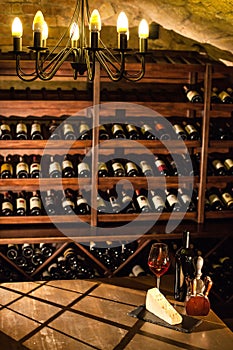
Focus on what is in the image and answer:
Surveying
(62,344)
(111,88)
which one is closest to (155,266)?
(62,344)

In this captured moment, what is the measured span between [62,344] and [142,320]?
421 millimetres

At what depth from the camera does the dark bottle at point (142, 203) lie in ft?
14.0

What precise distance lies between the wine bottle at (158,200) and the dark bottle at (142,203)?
0.05 metres

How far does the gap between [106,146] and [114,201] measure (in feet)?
1.41

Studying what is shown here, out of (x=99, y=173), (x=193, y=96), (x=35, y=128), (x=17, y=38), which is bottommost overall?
(x=99, y=173)

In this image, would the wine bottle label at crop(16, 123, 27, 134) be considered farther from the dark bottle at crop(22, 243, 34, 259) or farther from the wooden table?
the wooden table

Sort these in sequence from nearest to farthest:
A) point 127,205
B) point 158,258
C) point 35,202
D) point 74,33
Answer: point 74,33 → point 158,258 → point 35,202 → point 127,205

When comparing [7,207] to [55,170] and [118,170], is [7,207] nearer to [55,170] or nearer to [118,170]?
[55,170]

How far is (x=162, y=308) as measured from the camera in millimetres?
2736

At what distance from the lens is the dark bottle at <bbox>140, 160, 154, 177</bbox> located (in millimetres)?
4293

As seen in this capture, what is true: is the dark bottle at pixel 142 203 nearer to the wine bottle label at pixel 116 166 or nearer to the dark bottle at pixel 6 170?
the wine bottle label at pixel 116 166

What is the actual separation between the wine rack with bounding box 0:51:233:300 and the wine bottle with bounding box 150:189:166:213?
45mm

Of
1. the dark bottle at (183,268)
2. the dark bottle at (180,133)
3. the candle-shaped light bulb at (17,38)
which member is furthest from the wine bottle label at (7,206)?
the candle-shaped light bulb at (17,38)

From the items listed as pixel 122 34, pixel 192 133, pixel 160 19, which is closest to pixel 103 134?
pixel 192 133
